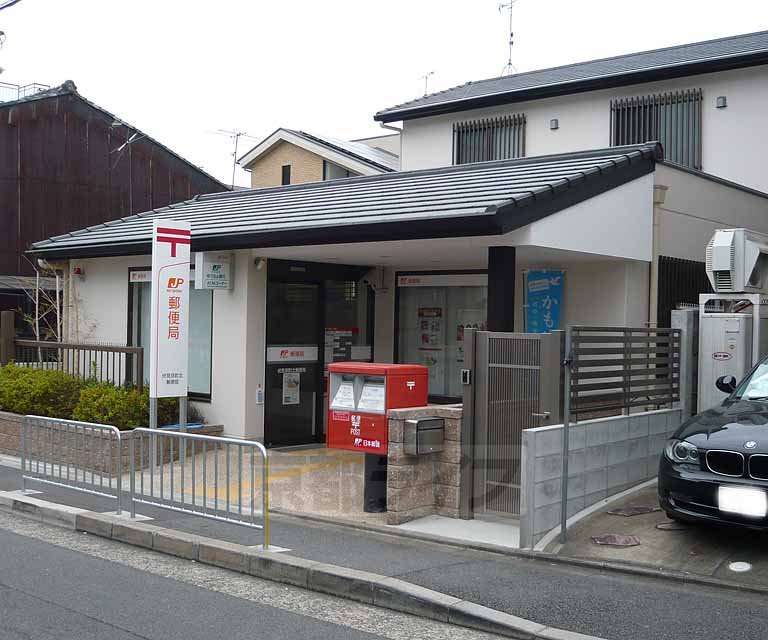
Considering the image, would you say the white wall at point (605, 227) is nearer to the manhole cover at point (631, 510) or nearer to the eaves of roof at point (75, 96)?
the manhole cover at point (631, 510)

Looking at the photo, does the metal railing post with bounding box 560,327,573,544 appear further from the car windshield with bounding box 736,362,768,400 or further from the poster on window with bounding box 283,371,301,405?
the poster on window with bounding box 283,371,301,405

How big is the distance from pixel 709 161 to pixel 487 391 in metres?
10.1

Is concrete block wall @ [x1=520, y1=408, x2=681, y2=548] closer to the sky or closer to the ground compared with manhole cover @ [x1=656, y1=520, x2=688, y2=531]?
closer to the sky

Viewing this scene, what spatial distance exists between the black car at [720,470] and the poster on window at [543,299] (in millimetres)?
4454

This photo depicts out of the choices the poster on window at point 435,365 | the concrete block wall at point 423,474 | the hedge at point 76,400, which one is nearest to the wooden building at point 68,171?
the hedge at point 76,400

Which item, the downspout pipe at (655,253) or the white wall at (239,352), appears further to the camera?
the white wall at (239,352)

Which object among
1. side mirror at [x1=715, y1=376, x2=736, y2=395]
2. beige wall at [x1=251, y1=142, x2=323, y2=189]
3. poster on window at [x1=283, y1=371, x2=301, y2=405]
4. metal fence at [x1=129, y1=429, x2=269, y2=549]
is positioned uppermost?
beige wall at [x1=251, y1=142, x2=323, y2=189]

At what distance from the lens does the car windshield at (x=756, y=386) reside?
8508 millimetres

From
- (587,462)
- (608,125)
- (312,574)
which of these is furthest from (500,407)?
(608,125)

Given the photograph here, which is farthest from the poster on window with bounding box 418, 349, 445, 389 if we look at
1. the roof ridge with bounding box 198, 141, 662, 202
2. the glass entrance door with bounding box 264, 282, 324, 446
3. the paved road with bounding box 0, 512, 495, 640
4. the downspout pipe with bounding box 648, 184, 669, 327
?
the paved road with bounding box 0, 512, 495, 640

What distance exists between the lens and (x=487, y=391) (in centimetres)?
921

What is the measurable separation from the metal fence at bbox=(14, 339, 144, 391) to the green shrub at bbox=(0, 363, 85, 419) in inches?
18.2

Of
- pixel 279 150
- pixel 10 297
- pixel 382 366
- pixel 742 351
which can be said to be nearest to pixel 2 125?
pixel 10 297

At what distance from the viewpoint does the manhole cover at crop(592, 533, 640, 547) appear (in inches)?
307
